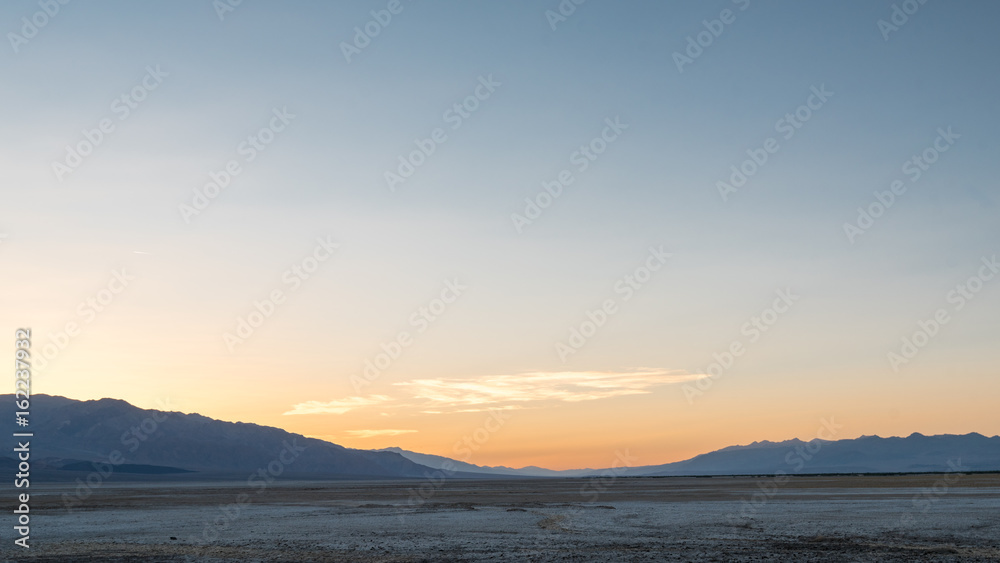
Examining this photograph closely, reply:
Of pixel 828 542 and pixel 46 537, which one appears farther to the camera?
pixel 46 537

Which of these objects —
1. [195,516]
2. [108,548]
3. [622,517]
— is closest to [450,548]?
[108,548]

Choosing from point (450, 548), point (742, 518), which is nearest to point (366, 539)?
point (450, 548)

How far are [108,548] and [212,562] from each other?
720 cm

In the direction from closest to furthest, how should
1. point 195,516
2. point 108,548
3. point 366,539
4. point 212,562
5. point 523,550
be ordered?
1. point 212,562
2. point 523,550
3. point 108,548
4. point 366,539
5. point 195,516

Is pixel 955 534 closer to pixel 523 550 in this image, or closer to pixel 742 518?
pixel 742 518

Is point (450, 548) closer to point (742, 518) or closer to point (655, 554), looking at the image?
point (655, 554)

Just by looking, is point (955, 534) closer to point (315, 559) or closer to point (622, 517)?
point (622, 517)

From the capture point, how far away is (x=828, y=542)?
29.5 metres

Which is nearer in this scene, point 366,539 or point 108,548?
point 108,548

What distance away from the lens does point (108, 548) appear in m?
29.8

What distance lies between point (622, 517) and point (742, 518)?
21.5 feet

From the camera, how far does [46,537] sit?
3412cm

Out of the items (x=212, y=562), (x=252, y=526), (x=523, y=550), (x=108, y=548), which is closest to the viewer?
(x=212, y=562)

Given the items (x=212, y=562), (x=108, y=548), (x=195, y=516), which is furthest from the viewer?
(x=195, y=516)
